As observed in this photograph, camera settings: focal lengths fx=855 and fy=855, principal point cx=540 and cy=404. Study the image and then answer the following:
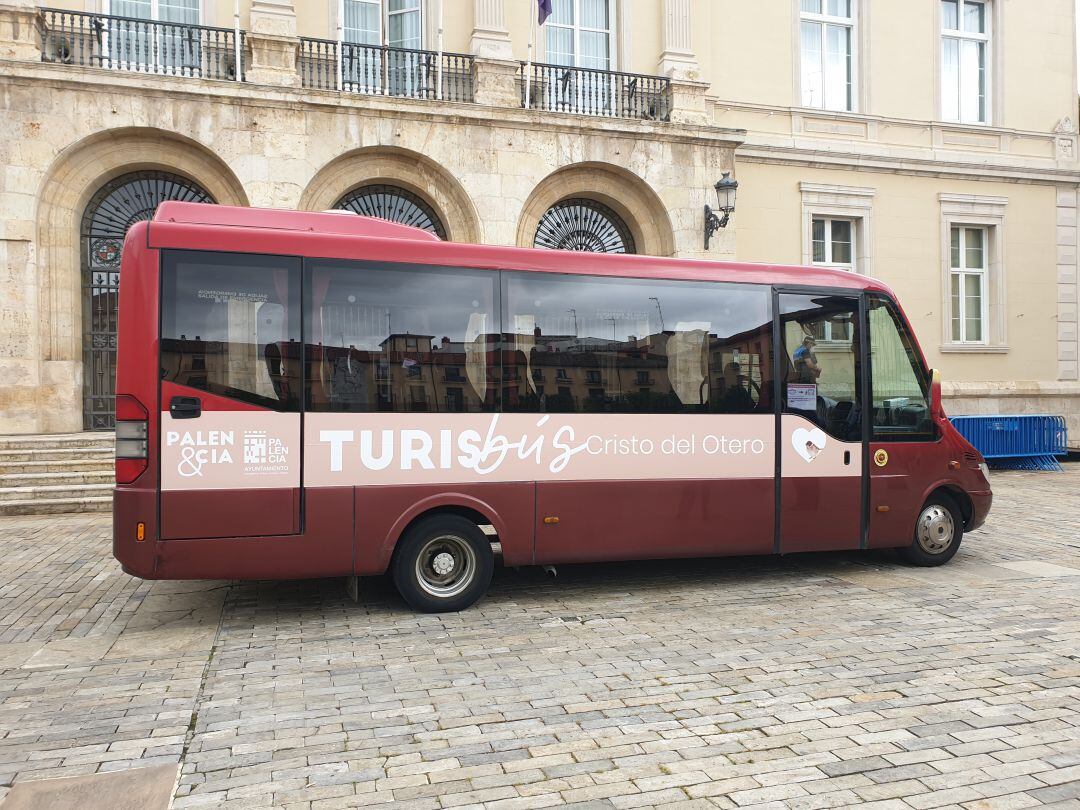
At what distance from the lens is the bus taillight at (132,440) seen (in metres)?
5.90

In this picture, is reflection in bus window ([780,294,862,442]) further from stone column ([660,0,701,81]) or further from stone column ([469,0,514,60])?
stone column ([660,0,701,81])

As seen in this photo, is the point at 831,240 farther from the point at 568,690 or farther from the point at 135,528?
the point at 135,528

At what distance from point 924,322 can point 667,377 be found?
15.0 meters

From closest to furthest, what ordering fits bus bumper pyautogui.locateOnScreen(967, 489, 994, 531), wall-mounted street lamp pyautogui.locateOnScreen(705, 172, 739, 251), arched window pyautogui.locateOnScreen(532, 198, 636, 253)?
bus bumper pyautogui.locateOnScreen(967, 489, 994, 531) → wall-mounted street lamp pyautogui.locateOnScreen(705, 172, 739, 251) → arched window pyautogui.locateOnScreen(532, 198, 636, 253)

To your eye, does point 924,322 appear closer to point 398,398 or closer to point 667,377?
point 667,377

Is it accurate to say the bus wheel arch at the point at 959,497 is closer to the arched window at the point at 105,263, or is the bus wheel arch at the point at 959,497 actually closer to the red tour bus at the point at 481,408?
the red tour bus at the point at 481,408

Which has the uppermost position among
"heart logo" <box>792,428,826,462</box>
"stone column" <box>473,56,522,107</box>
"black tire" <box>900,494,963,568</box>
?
"stone column" <box>473,56,522,107</box>

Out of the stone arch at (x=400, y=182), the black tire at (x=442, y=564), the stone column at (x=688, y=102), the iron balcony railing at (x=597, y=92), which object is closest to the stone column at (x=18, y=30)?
the stone arch at (x=400, y=182)

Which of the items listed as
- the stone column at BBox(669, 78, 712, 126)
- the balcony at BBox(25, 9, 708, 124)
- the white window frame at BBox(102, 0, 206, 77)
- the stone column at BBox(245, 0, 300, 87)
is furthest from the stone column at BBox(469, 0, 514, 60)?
the white window frame at BBox(102, 0, 206, 77)

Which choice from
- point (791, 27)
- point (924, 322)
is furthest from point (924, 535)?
point (791, 27)

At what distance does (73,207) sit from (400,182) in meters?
5.55

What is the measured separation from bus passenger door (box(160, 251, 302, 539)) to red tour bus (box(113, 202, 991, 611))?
0.05 feet

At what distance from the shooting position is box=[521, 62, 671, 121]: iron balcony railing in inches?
666

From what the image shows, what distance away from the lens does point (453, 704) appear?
4668mm
